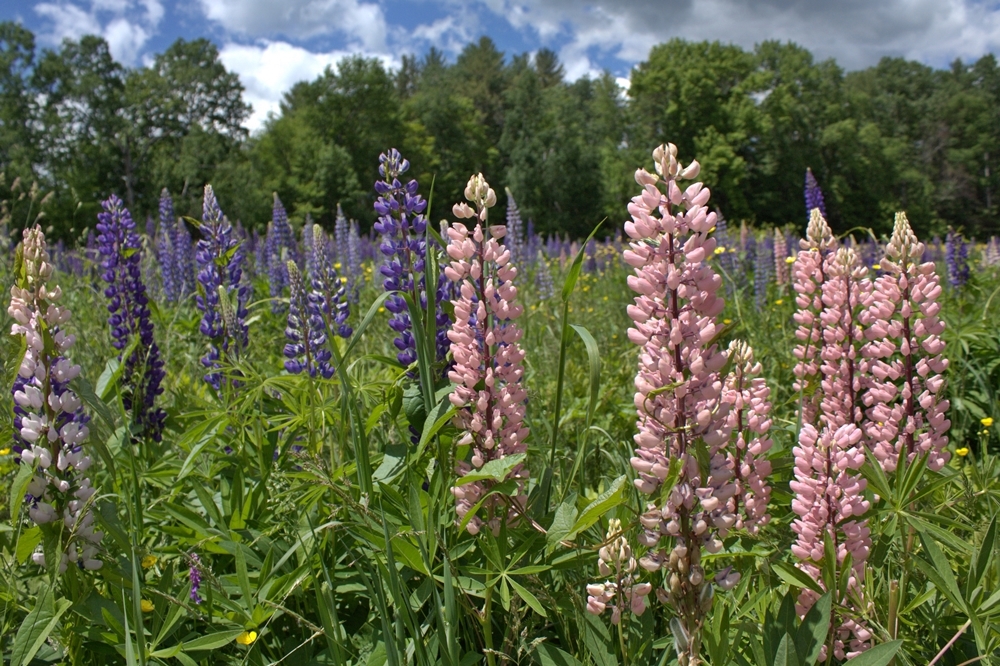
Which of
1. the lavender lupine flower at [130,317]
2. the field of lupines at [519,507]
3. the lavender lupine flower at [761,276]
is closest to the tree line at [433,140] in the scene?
the lavender lupine flower at [761,276]

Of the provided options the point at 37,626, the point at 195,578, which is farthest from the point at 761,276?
the point at 37,626

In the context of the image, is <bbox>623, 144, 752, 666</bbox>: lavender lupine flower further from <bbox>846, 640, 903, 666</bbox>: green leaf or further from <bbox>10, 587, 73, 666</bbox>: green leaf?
<bbox>10, 587, 73, 666</bbox>: green leaf

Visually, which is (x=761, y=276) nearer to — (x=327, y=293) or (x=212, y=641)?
(x=327, y=293)

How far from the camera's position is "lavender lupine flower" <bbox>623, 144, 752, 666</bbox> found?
116cm

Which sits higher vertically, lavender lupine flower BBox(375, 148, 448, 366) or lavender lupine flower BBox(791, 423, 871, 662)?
lavender lupine flower BBox(375, 148, 448, 366)

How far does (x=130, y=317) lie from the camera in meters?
3.22

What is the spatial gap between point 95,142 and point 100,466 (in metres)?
39.3

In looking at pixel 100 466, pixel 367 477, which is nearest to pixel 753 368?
pixel 367 477

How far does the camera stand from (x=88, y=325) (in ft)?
16.8

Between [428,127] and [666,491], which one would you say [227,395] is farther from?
[428,127]

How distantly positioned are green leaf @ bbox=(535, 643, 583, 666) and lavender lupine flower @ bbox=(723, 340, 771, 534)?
479mm

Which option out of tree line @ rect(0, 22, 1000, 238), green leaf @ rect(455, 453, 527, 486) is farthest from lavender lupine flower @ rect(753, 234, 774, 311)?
tree line @ rect(0, 22, 1000, 238)

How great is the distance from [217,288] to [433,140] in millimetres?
44701

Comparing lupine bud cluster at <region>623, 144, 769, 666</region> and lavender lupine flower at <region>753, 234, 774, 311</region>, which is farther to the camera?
lavender lupine flower at <region>753, 234, 774, 311</region>
